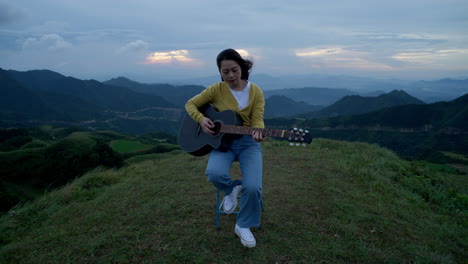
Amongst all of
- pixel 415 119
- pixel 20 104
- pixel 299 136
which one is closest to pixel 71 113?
pixel 20 104

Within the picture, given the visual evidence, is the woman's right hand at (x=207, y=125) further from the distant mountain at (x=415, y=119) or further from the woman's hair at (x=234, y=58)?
the distant mountain at (x=415, y=119)

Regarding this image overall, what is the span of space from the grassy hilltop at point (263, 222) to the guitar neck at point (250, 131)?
151cm

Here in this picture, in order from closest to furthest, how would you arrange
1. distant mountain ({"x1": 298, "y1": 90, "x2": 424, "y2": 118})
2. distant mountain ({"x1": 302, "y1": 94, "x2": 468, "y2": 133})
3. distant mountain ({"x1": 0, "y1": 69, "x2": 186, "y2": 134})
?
distant mountain ({"x1": 302, "y1": 94, "x2": 468, "y2": 133})
distant mountain ({"x1": 0, "y1": 69, "x2": 186, "y2": 134})
distant mountain ({"x1": 298, "y1": 90, "x2": 424, "y2": 118})

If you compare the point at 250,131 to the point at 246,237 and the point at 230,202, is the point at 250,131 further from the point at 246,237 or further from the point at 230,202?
the point at 246,237

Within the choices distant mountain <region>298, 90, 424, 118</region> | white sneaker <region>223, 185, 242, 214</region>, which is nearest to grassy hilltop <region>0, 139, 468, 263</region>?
white sneaker <region>223, 185, 242, 214</region>

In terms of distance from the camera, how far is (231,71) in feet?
12.3

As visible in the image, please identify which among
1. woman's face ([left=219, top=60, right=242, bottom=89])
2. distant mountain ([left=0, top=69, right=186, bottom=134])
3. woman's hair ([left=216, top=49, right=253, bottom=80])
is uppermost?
woman's hair ([left=216, top=49, right=253, bottom=80])

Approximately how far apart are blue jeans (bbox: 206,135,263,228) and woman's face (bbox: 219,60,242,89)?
33.5 inches

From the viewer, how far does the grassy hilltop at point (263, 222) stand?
138 inches

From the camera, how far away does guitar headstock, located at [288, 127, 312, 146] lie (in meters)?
3.47

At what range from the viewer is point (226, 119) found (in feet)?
12.7

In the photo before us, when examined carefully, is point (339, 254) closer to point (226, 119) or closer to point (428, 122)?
point (226, 119)

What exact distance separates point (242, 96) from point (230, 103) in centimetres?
21

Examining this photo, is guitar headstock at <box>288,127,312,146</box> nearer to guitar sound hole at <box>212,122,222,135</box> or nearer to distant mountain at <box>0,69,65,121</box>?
guitar sound hole at <box>212,122,222,135</box>
